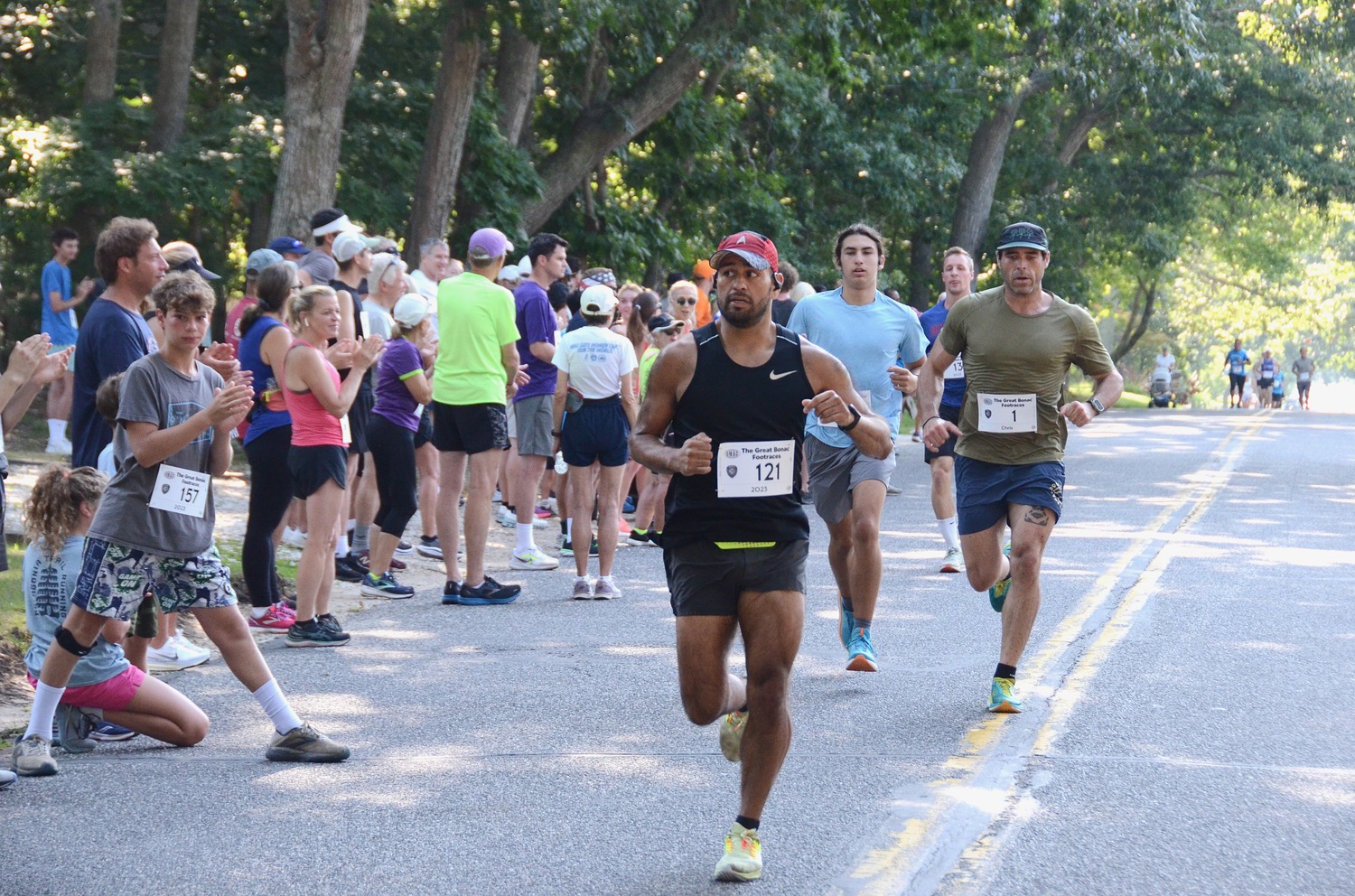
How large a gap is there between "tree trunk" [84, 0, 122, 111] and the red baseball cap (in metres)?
15.3

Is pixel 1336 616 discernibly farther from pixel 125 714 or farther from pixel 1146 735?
pixel 125 714

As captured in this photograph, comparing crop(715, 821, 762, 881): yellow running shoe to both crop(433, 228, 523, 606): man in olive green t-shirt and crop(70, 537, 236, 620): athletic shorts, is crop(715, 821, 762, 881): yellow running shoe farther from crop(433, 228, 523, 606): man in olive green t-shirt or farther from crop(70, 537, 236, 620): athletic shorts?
crop(433, 228, 523, 606): man in olive green t-shirt

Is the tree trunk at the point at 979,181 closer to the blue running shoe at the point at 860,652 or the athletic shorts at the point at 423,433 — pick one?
the athletic shorts at the point at 423,433

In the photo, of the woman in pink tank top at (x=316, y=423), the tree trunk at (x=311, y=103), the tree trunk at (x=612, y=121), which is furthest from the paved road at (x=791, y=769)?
the tree trunk at (x=612, y=121)

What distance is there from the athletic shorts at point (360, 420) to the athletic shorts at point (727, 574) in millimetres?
5359

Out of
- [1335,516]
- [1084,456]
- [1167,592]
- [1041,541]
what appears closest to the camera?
[1041,541]

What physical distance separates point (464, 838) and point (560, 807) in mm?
426

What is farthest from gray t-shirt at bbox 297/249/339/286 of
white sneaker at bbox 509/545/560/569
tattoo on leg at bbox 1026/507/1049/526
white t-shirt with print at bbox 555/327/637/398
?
tattoo on leg at bbox 1026/507/1049/526

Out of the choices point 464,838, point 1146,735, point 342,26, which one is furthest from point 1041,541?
point 342,26

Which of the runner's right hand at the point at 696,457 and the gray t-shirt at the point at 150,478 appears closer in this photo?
the runner's right hand at the point at 696,457

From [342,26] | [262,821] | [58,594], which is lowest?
[262,821]

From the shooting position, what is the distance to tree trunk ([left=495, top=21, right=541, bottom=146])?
751 inches

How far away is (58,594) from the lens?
6.29 m

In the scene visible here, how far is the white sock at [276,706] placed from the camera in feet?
20.0
